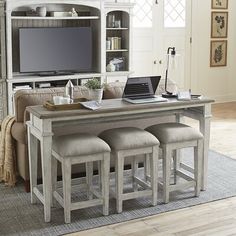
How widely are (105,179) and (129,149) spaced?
286 mm

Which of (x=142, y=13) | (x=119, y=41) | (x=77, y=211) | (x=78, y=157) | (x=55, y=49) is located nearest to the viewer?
(x=78, y=157)

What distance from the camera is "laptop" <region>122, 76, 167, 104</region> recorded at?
405 cm

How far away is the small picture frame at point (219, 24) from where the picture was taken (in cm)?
866

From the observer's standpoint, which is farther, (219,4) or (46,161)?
(219,4)

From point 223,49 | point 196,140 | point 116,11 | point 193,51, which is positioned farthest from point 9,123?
point 223,49

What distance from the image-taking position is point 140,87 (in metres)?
4.10

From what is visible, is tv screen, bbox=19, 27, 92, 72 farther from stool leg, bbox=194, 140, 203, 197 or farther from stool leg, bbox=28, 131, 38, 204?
stool leg, bbox=194, 140, 203, 197

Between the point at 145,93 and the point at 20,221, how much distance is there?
4.67 ft

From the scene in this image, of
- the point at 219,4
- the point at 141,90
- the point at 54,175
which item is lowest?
the point at 54,175

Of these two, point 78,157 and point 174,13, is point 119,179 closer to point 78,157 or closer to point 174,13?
point 78,157

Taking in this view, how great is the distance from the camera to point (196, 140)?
4023mm

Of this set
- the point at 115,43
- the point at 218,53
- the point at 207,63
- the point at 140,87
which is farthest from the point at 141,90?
the point at 218,53

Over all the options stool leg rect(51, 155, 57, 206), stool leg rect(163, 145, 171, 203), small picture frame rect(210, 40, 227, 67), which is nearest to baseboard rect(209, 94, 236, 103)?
small picture frame rect(210, 40, 227, 67)

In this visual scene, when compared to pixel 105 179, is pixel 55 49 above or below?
above
